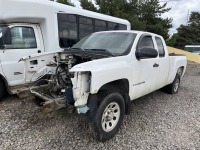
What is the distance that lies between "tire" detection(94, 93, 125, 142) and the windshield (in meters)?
1.00

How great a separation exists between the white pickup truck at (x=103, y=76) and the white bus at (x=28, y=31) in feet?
3.25

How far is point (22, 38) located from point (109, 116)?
148 inches

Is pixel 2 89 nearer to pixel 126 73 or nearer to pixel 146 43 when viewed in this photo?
pixel 126 73

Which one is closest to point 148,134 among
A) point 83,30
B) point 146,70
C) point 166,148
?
point 166,148

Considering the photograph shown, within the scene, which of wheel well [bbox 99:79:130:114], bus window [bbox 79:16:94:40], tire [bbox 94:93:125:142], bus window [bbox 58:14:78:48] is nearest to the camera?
tire [bbox 94:93:125:142]

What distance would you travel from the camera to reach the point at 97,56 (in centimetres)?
421

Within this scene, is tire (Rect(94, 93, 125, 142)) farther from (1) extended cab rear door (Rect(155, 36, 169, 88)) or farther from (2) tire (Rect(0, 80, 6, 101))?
(2) tire (Rect(0, 80, 6, 101))

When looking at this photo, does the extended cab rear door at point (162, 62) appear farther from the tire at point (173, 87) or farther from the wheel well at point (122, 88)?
the wheel well at point (122, 88)

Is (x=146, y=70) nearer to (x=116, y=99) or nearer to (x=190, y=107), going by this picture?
(x=116, y=99)

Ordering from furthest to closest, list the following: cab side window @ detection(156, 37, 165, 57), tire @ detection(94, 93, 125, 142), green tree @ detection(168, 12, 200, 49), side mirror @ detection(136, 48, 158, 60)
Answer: green tree @ detection(168, 12, 200, 49) → cab side window @ detection(156, 37, 165, 57) → side mirror @ detection(136, 48, 158, 60) → tire @ detection(94, 93, 125, 142)

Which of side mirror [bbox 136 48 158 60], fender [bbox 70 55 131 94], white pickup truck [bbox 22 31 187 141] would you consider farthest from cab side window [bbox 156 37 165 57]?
fender [bbox 70 55 131 94]

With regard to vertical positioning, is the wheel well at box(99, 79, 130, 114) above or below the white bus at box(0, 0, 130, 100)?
below

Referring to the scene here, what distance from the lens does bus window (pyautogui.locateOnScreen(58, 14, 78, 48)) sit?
7.52 meters

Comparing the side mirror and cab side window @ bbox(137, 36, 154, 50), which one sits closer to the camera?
the side mirror
